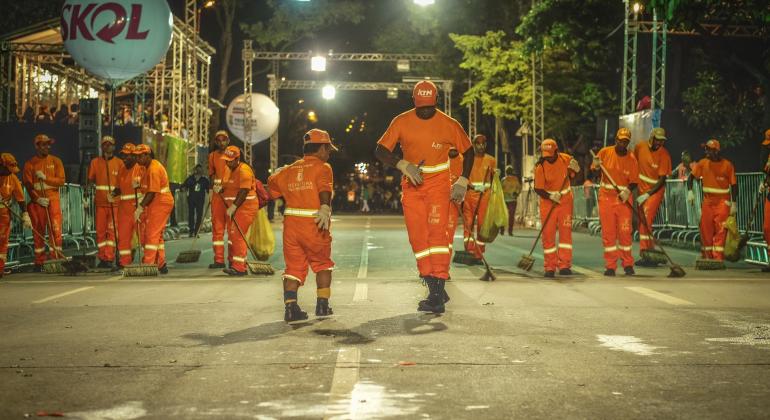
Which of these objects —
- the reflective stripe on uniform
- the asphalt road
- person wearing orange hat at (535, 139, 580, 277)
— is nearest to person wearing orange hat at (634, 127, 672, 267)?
person wearing orange hat at (535, 139, 580, 277)

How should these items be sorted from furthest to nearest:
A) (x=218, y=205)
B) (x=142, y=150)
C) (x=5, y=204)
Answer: (x=218, y=205) → (x=5, y=204) → (x=142, y=150)

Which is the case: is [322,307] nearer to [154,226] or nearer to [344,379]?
→ [344,379]

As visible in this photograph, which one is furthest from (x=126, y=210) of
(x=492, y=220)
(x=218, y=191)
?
(x=492, y=220)

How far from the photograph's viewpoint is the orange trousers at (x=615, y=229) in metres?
13.8

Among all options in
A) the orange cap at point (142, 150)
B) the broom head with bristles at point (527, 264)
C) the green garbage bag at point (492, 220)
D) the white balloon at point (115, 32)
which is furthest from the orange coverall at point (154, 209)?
the white balloon at point (115, 32)

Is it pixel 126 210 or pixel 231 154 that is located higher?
pixel 231 154

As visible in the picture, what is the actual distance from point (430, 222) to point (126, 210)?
22.0 feet

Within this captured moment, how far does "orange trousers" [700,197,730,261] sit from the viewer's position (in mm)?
16094

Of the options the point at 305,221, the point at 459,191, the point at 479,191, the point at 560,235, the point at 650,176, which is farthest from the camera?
the point at 479,191

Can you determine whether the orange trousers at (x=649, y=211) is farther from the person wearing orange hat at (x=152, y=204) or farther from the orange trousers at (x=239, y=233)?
the person wearing orange hat at (x=152, y=204)

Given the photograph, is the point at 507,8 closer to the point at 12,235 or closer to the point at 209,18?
the point at 209,18

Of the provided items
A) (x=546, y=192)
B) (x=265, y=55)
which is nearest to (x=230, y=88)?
(x=265, y=55)

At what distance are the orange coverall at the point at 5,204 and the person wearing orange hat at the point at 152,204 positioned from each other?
6.08 feet

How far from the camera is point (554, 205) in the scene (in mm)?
14000
